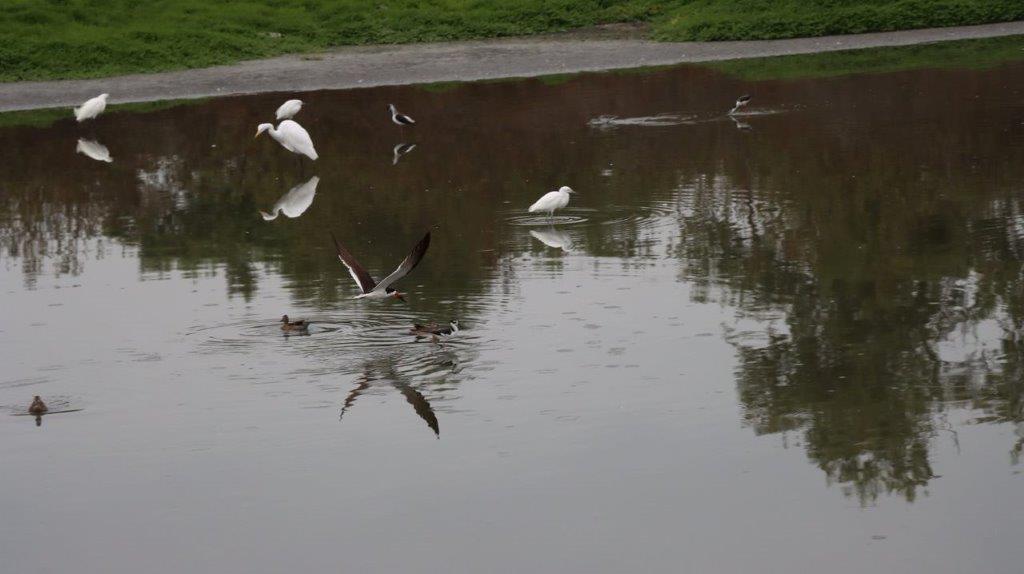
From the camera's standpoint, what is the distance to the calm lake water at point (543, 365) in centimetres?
714

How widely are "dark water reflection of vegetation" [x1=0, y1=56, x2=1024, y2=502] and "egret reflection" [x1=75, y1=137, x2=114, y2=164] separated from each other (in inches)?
11.1

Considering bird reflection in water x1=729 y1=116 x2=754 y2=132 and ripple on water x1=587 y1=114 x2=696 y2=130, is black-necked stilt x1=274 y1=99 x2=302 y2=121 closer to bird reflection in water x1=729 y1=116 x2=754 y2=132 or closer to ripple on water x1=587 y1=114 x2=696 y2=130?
ripple on water x1=587 y1=114 x2=696 y2=130

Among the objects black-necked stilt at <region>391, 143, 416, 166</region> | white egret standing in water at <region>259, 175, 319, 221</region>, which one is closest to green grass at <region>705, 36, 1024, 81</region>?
black-necked stilt at <region>391, 143, 416, 166</region>

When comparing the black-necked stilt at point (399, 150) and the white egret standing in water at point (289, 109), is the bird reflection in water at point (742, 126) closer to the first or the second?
the black-necked stilt at point (399, 150)

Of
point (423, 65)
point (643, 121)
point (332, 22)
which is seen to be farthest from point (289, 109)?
point (332, 22)

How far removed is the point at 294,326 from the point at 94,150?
12026mm

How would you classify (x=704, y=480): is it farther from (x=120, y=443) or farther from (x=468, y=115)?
(x=468, y=115)

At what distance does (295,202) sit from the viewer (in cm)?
1648

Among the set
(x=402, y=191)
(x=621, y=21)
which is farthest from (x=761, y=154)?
(x=621, y=21)

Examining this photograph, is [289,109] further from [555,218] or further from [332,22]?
[332,22]

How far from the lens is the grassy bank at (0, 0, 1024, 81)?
31.4 meters

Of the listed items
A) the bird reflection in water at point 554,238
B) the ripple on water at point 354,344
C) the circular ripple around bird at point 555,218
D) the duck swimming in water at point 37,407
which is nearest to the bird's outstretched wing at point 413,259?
the ripple on water at point 354,344

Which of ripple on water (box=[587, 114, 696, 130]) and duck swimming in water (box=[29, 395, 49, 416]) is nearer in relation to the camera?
duck swimming in water (box=[29, 395, 49, 416])

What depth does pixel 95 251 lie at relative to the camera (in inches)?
575
